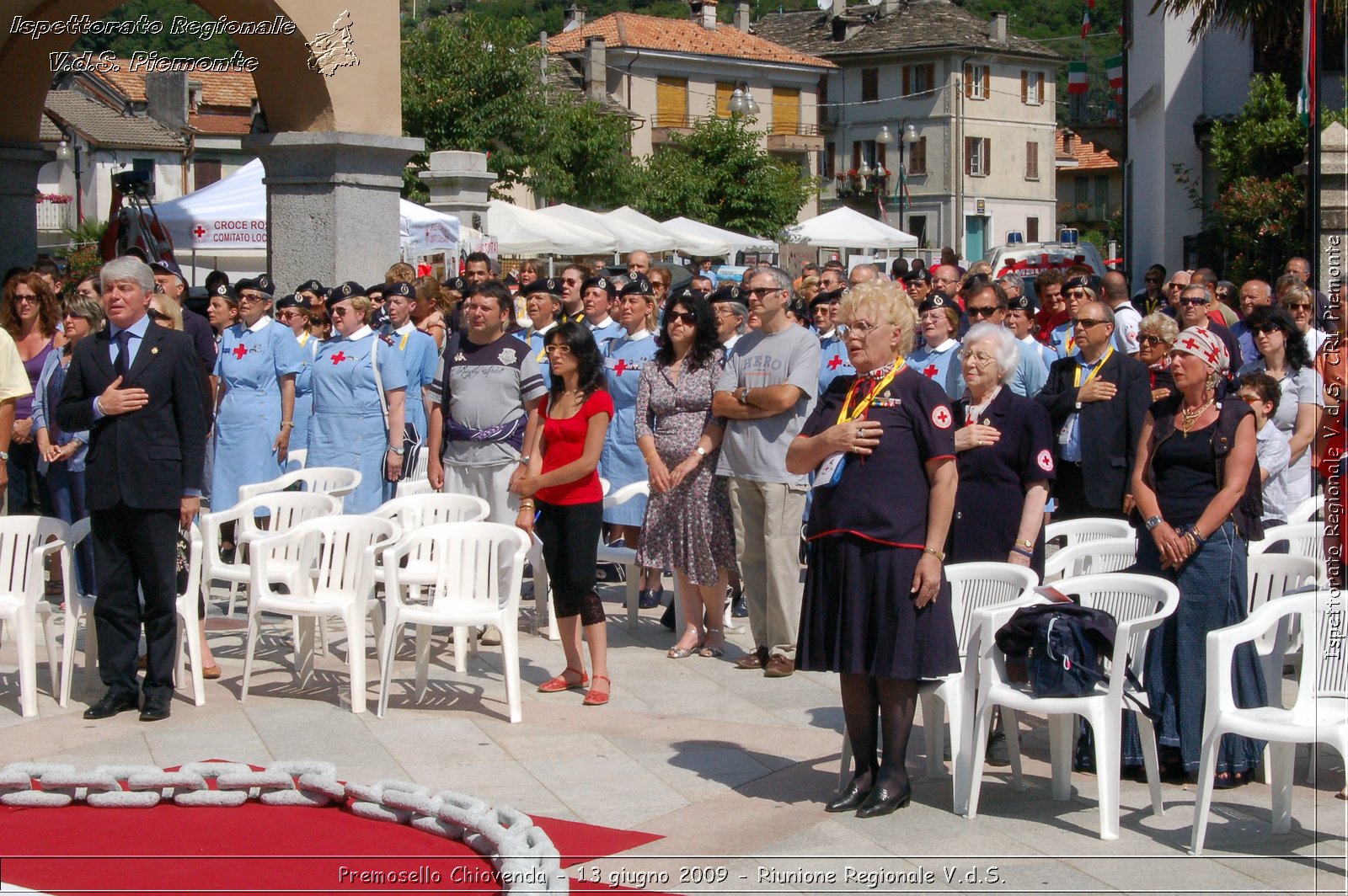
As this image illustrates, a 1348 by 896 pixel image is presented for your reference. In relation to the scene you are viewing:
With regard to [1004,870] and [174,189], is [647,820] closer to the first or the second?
[1004,870]

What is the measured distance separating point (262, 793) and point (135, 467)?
200 centimetres

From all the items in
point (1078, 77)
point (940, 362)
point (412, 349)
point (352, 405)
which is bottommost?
point (352, 405)

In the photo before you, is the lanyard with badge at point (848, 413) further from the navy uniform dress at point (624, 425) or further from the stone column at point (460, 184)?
the stone column at point (460, 184)

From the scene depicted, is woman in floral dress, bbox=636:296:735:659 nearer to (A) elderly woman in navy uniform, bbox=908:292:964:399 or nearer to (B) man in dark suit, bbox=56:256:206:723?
(A) elderly woman in navy uniform, bbox=908:292:964:399

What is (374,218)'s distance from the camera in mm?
11906

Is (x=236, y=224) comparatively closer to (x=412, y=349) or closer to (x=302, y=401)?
(x=302, y=401)

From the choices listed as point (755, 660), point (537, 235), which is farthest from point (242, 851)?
point (537, 235)

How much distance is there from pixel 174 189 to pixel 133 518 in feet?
159

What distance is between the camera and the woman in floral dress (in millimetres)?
7895

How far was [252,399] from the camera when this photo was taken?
9906mm

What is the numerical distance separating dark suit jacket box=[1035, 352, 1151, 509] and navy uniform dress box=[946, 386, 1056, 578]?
108cm

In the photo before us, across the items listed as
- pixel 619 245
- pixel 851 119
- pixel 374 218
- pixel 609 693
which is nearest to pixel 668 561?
pixel 609 693

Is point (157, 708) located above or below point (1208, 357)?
below

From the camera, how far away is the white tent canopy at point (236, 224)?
52.4ft
